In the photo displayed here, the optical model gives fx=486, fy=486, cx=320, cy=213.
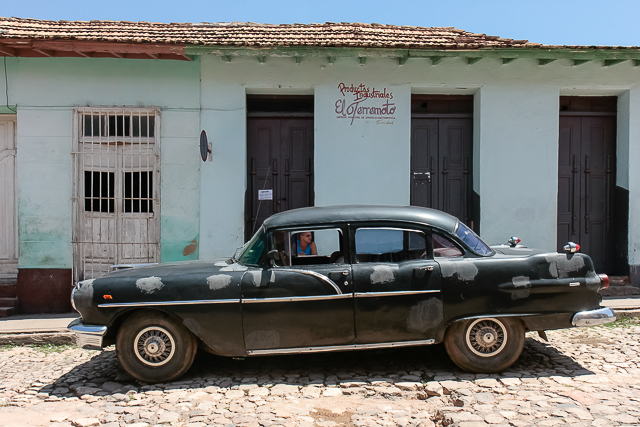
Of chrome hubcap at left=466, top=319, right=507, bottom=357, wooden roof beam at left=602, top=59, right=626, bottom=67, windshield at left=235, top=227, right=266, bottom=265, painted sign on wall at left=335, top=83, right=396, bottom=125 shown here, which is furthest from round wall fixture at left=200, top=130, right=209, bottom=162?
wooden roof beam at left=602, top=59, right=626, bottom=67

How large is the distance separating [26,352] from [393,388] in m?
4.39

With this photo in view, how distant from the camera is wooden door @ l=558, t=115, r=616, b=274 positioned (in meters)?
8.27

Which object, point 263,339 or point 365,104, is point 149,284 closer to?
point 263,339

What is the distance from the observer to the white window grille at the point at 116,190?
7.66 m

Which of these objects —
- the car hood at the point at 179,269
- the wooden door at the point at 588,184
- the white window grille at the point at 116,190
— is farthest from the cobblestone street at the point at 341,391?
the wooden door at the point at 588,184

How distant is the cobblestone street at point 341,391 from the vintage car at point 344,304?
296 millimetres

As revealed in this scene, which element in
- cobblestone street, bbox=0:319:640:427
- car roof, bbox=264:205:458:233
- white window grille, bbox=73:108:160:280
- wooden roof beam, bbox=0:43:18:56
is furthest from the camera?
white window grille, bbox=73:108:160:280

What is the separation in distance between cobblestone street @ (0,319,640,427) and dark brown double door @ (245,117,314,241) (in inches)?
133

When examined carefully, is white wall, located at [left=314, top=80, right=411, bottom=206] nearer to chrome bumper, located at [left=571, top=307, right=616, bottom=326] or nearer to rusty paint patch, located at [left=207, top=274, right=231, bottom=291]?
rusty paint patch, located at [left=207, top=274, right=231, bottom=291]

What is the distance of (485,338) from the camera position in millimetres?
4500

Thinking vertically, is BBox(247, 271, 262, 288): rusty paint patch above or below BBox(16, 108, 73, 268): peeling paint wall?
below

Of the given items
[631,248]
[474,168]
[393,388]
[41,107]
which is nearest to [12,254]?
[41,107]

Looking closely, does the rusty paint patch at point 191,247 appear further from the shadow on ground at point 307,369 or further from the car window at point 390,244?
the car window at point 390,244

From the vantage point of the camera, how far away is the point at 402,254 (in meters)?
4.59
